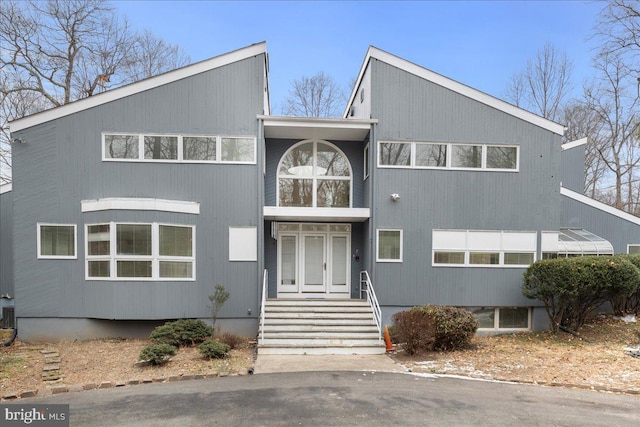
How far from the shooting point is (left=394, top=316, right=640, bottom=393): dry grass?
22.7 ft

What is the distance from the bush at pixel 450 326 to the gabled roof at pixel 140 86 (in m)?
8.49

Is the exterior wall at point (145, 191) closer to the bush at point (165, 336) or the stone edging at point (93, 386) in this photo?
the bush at point (165, 336)

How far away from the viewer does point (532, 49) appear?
76.0 feet

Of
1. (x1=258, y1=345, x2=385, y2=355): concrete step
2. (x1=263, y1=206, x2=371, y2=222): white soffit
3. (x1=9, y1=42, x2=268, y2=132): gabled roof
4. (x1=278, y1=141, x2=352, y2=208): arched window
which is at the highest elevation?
(x1=9, y1=42, x2=268, y2=132): gabled roof

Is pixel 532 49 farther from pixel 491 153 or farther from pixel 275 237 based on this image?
pixel 275 237

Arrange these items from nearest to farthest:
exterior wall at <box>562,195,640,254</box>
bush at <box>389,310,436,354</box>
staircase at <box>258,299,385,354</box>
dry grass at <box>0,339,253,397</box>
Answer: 1. dry grass at <box>0,339,253,397</box>
2. bush at <box>389,310,436,354</box>
3. staircase at <box>258,299,385,354</box>
4. exterior wall at <box>562,195,640,254</box>

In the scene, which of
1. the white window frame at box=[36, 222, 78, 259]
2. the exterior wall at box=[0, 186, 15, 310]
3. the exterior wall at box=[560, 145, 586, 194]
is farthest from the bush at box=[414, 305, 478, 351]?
the exterior wall at box=[0, 186, 15, 310]

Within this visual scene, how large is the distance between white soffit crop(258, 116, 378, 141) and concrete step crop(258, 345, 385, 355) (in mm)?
6059

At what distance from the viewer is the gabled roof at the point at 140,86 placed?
9.70m

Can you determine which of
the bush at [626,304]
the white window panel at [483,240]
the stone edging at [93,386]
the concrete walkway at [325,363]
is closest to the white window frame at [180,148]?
the concrete walkway at [325,363]

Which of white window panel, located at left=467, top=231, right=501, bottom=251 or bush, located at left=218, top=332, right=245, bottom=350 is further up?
white window panel, located at left=467, top=231, right=501, bottom=251

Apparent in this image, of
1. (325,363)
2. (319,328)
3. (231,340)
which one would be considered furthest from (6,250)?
(325,363)

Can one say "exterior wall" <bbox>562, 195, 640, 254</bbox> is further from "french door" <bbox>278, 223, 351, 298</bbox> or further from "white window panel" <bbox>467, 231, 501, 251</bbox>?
"french door" <bbox>278, 223, 351, 298</bbox>

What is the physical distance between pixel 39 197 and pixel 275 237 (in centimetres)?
656
